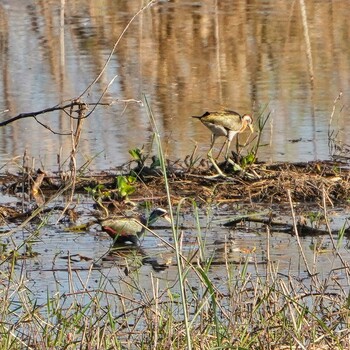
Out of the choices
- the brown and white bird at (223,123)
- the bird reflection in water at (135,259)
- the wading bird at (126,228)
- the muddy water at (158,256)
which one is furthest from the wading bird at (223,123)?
the bird reflection in water at (135,259)

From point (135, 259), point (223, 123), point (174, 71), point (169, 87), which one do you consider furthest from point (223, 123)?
point (174, 71)

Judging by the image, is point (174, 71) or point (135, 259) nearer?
point (135, 259)

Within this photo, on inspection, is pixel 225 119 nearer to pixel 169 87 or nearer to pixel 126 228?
pixel 126 228

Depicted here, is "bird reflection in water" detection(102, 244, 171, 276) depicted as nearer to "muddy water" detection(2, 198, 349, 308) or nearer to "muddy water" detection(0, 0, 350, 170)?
"muddy water" detection(2, 198, 349, 308)

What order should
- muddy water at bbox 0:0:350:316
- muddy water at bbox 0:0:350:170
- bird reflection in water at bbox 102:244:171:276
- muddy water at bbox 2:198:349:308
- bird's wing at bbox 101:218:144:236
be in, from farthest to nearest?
muddy water at bbox 0:0:350:170 → bird's wing at bbox 101:218:144:236 → muddy water at bbox 0:0:350:316 → bird reflection in water at bbox 102:244:171:276 → muddy water at bbox 2:198:349:308

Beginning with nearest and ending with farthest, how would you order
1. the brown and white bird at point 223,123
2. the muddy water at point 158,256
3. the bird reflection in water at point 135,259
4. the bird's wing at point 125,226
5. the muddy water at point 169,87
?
the muddy water at point 158,256 < the bird reflection in water at point 135,259 < the muddy water at point 169,87 < the bird's wing at point 125,226 < the brown and white bird at point 223,123

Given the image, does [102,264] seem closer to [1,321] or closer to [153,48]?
[1,321]

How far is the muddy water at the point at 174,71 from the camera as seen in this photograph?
36.3ft

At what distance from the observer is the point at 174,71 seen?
15367mm

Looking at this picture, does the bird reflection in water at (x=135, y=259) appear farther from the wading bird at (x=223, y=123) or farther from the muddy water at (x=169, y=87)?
the wading bird at (x=223, y=123)

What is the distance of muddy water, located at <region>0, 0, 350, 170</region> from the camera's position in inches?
436

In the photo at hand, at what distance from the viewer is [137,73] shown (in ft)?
49.1

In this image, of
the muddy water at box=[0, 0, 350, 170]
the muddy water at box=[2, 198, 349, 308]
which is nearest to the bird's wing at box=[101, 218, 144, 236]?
the muddy water at box=[2, 198, 349, 308]

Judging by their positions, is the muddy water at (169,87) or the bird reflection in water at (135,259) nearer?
the bird reflection in water at (135,259)
